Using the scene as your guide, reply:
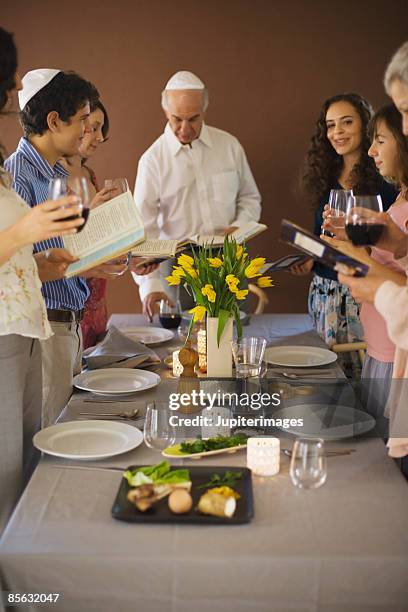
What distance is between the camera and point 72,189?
156 centimetres

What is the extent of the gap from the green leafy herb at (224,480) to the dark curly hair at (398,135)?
1.22 metres

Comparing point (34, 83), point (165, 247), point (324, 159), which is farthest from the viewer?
point (324, 159)

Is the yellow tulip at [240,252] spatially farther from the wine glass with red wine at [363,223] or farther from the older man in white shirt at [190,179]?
the older man in white shirt at [190,179]

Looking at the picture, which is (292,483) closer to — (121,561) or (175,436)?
(175,436)

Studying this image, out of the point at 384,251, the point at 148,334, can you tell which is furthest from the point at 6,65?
the point at 148,334

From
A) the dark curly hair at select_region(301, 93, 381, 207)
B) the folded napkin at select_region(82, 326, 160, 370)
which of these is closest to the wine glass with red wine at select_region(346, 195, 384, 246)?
the folded napkin at select_region(82, 326, 160, 370)

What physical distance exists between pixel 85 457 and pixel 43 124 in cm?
120

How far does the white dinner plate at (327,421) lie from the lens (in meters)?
1.80

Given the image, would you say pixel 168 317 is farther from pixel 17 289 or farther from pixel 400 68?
pixel 400 68

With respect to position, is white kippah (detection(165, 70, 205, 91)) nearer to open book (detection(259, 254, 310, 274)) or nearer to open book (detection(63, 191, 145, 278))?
open book (detection(259, 254, 310, 274))

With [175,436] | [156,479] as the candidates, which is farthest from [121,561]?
[175,436]

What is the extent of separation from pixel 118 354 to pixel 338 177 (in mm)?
1531

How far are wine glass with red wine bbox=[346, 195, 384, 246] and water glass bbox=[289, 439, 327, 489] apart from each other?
1.81 ft

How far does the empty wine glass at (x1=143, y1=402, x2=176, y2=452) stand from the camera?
1632 millimetres
